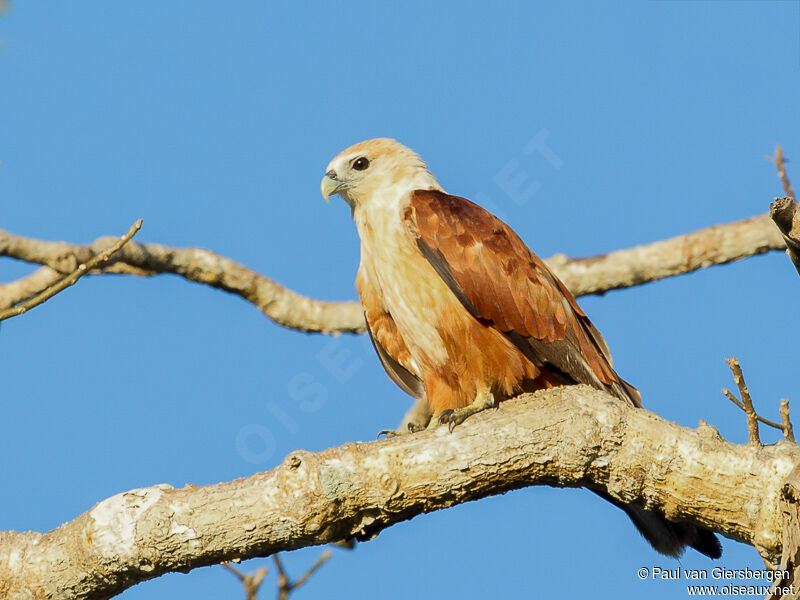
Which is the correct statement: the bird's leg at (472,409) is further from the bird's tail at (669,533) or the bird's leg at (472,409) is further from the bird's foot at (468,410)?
the bird's tail at (669,533)

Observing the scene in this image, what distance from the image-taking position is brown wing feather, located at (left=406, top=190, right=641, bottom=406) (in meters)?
5.06

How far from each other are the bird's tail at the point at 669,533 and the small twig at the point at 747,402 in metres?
0.65

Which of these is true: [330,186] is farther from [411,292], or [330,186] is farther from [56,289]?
[56,289]

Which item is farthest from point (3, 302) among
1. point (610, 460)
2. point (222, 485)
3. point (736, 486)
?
point (736, 486)

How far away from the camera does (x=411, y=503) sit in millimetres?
4043

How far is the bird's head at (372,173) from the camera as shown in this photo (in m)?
5.93

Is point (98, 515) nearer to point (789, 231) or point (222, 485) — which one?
point (222, 485)

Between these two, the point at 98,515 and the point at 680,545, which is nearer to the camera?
the point at 98,515

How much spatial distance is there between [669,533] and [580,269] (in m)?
2.97

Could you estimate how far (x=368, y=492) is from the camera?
4016 millimetres

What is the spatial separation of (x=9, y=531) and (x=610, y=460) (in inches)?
103

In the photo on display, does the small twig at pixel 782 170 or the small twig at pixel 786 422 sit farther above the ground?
the small twig at pixel 782 170

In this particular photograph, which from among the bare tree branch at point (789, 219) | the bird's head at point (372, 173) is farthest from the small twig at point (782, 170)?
the bird's head at point (372, 173)

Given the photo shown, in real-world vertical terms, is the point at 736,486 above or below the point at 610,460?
below
